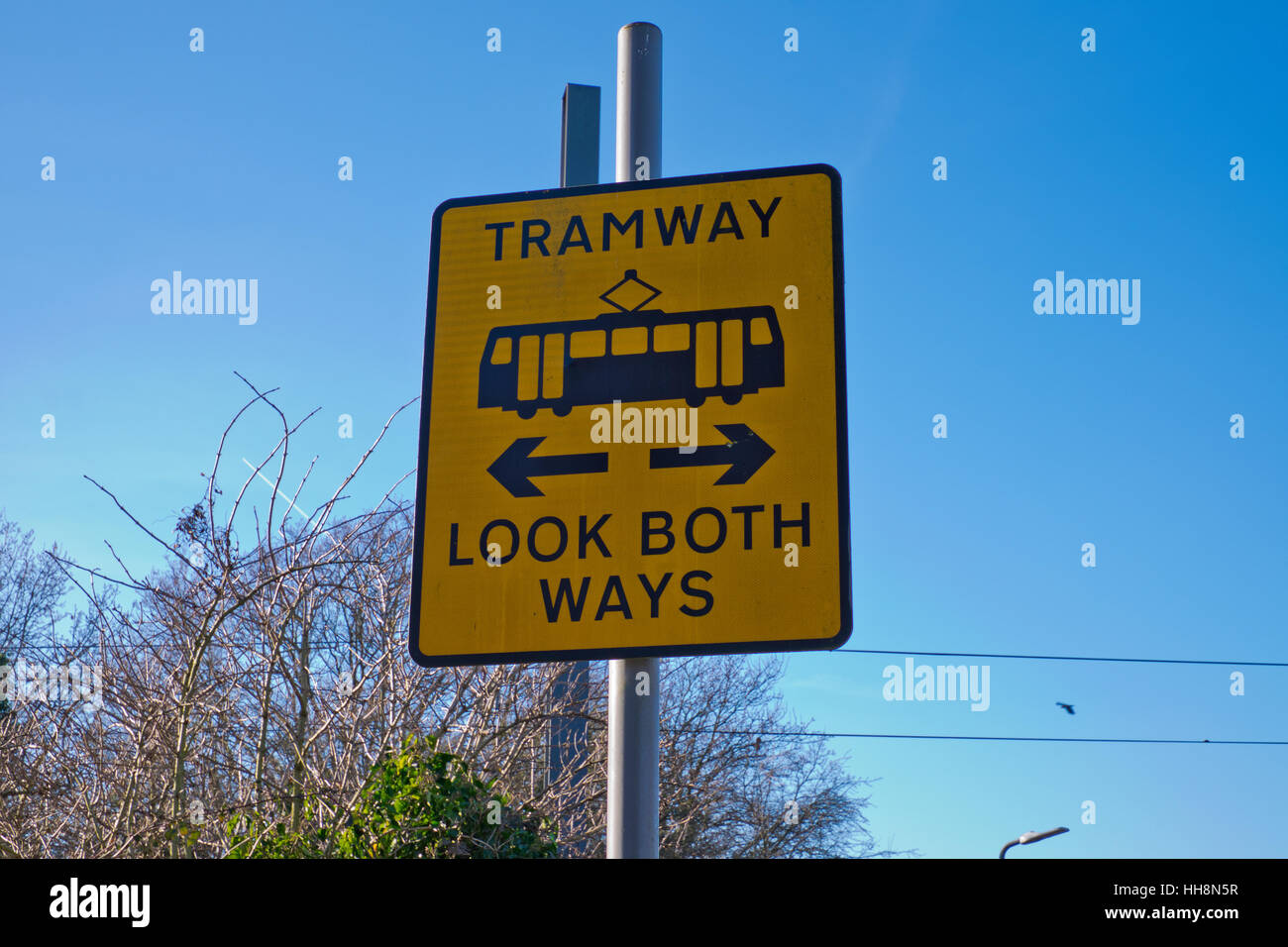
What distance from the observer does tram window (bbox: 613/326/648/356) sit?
2.32m

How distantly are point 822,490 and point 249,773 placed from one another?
16.7ft

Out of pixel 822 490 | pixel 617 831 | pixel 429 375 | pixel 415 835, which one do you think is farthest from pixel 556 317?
pixel 415 835

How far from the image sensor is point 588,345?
2346 mm

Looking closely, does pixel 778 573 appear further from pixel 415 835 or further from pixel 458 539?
pixel 415 835

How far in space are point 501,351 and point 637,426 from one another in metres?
0.35

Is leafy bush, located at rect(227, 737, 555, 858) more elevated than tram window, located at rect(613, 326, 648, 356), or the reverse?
tram window, located at rect(613, 326, 648, 356)

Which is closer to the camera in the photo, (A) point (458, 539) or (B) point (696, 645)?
(B) point (696, 645)

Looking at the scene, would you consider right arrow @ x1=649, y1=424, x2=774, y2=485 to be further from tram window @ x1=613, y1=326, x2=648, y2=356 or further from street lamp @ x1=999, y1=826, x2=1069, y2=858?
street lamp @ x1=999, y1=826, x2=1069, y2=858

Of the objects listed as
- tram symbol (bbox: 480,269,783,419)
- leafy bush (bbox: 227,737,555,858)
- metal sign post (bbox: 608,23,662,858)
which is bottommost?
leafy bush (bbox: 227,737,555,858)

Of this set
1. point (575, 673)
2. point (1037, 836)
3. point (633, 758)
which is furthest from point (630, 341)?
point (1037, 836)

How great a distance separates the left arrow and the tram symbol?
7 cm

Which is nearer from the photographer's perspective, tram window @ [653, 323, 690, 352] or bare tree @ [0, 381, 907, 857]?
tram window @ [653, 323, 690, 352]

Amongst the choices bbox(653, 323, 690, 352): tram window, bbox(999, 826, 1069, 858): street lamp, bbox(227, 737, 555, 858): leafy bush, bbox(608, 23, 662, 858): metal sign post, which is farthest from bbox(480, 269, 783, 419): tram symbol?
bbox(999, 826, 1069, 858): street lamp

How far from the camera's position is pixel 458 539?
2.26m
